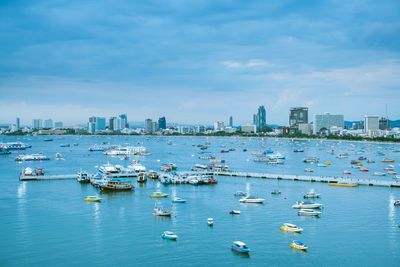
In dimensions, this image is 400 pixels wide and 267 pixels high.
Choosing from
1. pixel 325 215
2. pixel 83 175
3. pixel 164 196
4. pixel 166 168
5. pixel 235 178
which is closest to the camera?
pixel 325 215

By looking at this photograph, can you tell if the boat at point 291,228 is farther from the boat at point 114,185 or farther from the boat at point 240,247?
the boat at point 114,185

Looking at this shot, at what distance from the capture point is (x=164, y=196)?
3394 cm

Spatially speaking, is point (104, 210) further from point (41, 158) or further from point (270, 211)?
point (41, 158)

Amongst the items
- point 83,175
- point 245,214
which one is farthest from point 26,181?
point 245,214

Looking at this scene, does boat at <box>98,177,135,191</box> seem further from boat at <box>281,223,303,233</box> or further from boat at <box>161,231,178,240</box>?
boat at <box>281,223,303,233</box>

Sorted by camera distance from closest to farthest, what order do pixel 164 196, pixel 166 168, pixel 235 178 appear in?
1. pixel 164 196
2. pixel 235 178
3. pixel 166 168

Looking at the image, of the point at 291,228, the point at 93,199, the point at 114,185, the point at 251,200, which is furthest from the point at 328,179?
the point at 93,199

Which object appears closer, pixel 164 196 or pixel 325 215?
pixel 325 215

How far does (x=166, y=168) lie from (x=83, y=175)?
13206 millimetres

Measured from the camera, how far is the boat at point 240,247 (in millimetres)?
20078

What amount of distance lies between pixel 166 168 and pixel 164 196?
18819 millimetres

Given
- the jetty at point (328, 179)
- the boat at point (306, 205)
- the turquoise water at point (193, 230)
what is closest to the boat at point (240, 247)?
the turquoise water at point (193, 230)

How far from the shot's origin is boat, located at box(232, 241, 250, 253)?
Result: 20078mm

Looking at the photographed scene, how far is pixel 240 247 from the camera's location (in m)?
20.2
